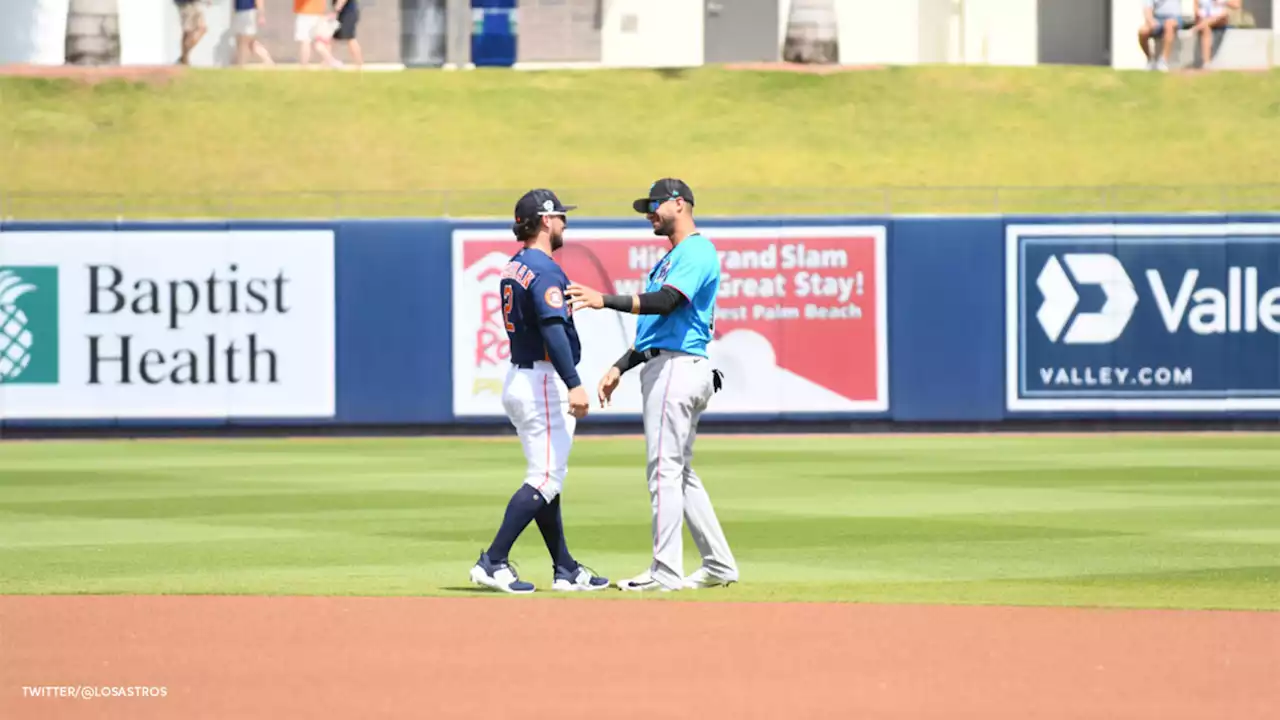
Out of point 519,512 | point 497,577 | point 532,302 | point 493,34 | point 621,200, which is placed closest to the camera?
point 532,302

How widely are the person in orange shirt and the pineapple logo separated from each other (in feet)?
37.1

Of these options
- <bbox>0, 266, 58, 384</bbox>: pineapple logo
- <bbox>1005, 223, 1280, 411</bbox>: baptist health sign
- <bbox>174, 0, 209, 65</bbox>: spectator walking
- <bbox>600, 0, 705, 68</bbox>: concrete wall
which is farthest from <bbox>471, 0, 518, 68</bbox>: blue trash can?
<bbox>1005, 223, 1280, 411</bbox>: baptist health sign

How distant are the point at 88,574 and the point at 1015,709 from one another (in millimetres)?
6164

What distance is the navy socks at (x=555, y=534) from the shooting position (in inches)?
437

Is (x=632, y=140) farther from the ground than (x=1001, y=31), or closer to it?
closer to it

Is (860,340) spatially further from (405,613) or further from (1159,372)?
(405,613)

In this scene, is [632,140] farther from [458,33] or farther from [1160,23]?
[1160,23]

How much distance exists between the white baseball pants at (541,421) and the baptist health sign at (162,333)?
554 inches

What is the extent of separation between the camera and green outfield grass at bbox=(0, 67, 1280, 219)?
31328 mm

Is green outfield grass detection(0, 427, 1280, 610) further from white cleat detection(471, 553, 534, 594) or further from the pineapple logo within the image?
the pineapple logo

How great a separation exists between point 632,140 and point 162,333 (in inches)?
443

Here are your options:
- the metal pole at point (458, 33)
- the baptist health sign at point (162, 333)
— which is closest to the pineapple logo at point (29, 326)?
the baptist health sign at point (162, 333)

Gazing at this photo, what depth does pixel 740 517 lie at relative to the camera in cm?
1551

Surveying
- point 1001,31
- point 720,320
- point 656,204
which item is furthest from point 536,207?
point 1001,31
